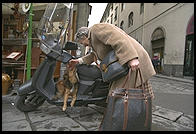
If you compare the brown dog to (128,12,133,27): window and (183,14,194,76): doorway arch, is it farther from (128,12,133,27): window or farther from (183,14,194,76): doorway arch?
(128,12,133,27): window

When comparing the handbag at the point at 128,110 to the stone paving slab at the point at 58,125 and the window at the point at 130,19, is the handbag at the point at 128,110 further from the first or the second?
the window at the point at 130,19

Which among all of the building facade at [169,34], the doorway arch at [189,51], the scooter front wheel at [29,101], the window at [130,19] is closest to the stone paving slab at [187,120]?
the scooter front wheel at [29,101]

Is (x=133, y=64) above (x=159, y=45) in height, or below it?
below

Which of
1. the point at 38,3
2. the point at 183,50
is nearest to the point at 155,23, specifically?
the point at 183,50

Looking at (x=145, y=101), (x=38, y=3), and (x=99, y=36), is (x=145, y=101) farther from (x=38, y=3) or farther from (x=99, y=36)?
(x=38, y=3)

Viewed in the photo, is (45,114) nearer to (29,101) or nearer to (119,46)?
(29,101)

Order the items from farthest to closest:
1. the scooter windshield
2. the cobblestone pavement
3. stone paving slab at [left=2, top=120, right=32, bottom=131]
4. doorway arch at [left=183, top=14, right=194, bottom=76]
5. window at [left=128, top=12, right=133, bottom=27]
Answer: window at [left=128, top=12, right=133, bottom=27], doorway arch at [left=183, top=14, right=194, bottom=76], the scooter windshield, the cobblestone pavement, stone paving slab at [left=2, top=120, right=32, bottom=131]

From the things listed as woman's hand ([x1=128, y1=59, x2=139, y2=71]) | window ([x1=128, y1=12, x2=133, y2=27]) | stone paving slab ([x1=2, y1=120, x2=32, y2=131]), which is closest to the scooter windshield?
stone paving slab ([x1=2, y1=120, x2=32, y2=131])

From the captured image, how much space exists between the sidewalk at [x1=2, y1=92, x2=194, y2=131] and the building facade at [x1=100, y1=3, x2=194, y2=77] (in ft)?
25.1

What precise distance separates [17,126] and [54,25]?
1562mm

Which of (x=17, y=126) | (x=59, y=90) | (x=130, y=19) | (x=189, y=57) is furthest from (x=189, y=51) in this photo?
(x=130, y=19)

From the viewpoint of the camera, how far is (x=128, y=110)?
167 centimetres

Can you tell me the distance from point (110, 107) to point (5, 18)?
18.4 ft

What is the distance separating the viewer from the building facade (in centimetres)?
1059
